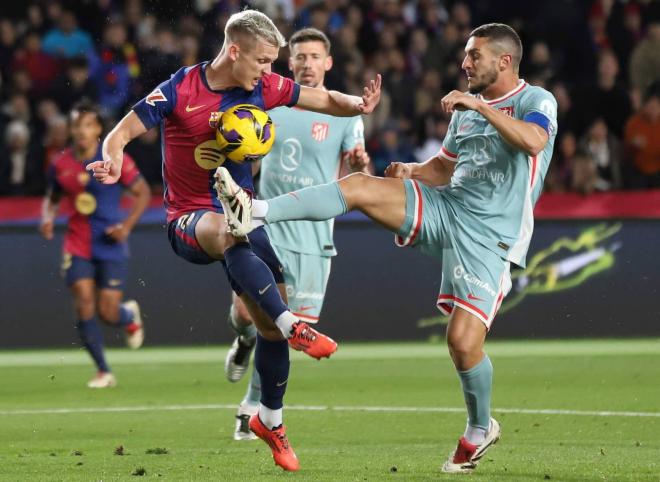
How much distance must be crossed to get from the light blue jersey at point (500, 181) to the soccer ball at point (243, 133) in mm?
1021

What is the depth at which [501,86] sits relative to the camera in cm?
732

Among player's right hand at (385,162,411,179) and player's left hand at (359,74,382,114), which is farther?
player's right hand at (385,162,411,179)

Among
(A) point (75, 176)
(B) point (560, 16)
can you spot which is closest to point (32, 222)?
(A) point (75, 176)

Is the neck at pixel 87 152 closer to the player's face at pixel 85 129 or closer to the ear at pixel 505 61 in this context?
the player's face at pixel 85 129

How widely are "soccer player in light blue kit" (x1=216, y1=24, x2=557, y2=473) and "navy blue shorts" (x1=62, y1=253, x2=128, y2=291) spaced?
4938 mm

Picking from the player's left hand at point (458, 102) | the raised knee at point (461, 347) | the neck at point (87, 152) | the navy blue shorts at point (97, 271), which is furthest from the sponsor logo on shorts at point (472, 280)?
the neck at point (87, 152)

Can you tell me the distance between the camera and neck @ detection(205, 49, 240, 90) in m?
7.25

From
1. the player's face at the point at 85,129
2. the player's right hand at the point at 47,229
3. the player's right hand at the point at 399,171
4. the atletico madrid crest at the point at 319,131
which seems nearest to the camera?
the player's right hand at the point at 399,171

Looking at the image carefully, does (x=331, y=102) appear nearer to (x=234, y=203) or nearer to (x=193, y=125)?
(x=193, y=125)

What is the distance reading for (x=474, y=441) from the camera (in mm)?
7004

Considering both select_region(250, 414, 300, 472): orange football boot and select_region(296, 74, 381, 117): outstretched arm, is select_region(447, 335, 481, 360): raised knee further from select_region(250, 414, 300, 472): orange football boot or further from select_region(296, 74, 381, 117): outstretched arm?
select_region(296, 74, 381, 117): outstretched arm

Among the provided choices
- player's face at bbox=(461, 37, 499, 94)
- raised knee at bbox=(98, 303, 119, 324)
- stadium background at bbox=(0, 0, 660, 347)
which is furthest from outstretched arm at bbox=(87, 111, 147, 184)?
stadium background at bbox=(0, 0, 660, 347)

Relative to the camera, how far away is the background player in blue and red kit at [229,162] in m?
6.93

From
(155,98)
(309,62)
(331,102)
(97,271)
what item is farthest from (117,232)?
(155,98)
